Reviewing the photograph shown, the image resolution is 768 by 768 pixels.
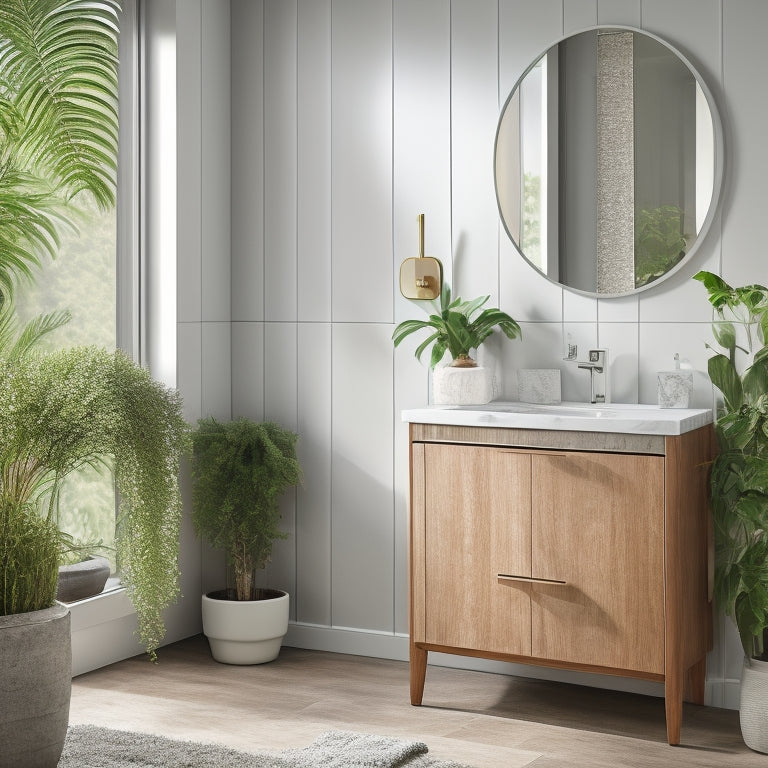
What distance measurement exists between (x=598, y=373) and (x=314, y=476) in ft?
3.65

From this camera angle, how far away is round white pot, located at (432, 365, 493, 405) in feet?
11.0

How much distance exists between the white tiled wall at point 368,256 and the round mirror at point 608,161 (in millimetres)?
62

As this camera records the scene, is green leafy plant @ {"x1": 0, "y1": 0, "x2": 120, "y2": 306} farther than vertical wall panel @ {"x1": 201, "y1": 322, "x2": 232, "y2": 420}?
No

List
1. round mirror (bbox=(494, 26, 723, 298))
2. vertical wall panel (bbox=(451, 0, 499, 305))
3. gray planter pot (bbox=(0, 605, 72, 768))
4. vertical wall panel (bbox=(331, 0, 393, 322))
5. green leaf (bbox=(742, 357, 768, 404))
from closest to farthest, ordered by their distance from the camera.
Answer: gray planter pot (bbox=(0, 605, 72, 768)), green leaf (bbox=(742, 357, 768, 404)), round mirror (bbox=(494, 26, 723, 298)), vertical wall panel (bbox=(451, 0, 499, 305)), vertical wall panel (bbox=(331, 0, 393, 322))

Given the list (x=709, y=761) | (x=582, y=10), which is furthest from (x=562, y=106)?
(x=709, y=761)

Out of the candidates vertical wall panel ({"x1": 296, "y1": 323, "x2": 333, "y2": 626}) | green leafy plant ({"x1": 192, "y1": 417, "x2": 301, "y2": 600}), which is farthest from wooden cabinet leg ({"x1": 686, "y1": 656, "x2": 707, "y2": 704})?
green leafy plant ({"x1": 192, "y1": 417, "x2": 301, "y2": 600})

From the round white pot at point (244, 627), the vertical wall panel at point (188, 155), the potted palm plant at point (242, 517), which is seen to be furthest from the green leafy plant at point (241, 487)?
the vertical wall panel at point (188, 155)

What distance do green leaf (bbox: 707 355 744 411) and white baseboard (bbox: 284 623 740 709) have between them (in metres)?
0.84

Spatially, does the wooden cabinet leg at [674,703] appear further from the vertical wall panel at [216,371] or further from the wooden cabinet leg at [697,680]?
the vertical wall panel at [216,371]

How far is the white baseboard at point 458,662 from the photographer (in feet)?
10.6

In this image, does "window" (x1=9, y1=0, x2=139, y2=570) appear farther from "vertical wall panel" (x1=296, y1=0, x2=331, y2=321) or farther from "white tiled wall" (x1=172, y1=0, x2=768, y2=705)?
"vertical wall panel" (x1=296, y1=0, x2=331, y2=321)

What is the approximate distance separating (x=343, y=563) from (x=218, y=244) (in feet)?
4.07

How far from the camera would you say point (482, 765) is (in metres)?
2.71

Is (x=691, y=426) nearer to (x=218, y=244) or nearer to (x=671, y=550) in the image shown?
(x=671, y=550)
